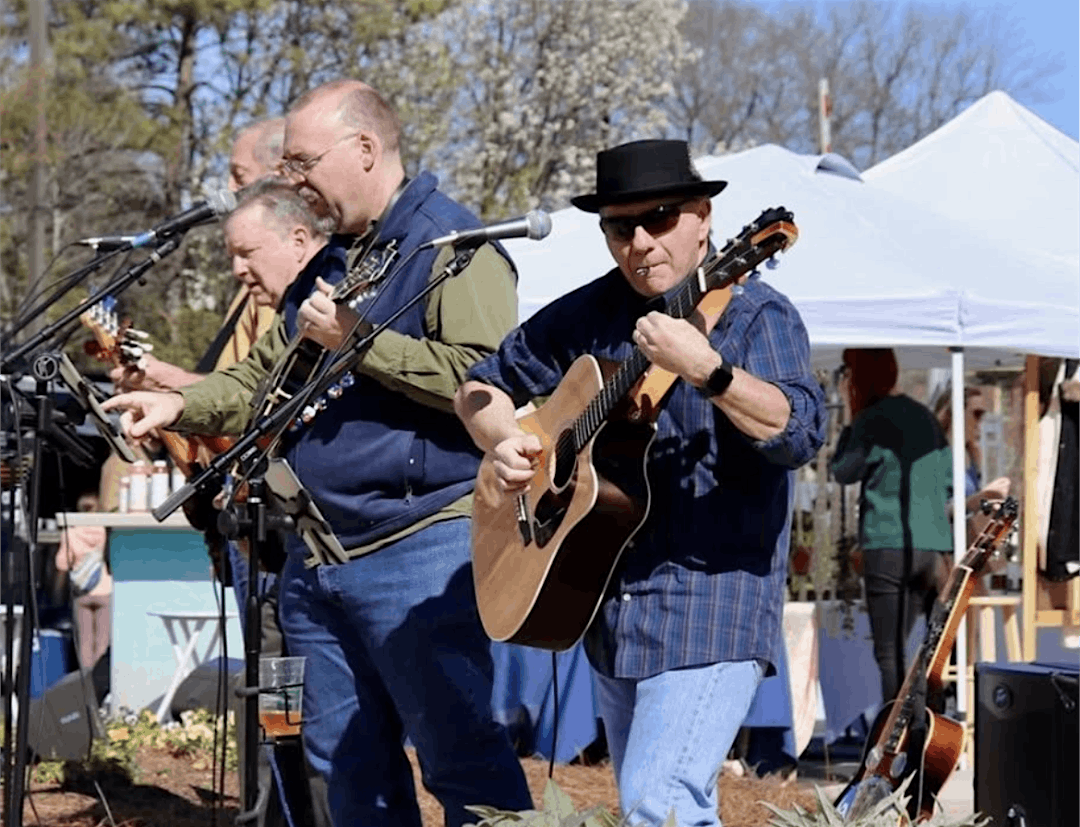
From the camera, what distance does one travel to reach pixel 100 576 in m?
11.3

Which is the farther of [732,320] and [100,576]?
[100,576]

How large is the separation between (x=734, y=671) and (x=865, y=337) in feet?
15.7

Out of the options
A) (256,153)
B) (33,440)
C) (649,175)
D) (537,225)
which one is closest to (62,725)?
(256,153)

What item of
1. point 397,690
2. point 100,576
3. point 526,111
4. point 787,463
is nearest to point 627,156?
point 787,463

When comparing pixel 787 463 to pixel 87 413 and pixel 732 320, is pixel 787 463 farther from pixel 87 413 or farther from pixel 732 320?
pixel 87 413

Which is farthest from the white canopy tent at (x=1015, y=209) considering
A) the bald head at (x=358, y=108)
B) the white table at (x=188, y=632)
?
the bald head at (x=358, y=108)

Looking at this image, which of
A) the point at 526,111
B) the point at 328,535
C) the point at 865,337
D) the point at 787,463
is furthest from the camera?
the point at 526,111

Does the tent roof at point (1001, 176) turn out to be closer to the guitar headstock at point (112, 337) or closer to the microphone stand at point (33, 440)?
the guitar headstock at point (112, 337)

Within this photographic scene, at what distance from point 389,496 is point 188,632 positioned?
5.70 meters

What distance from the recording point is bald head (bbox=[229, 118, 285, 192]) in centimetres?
626

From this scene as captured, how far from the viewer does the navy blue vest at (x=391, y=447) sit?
4.54 metres

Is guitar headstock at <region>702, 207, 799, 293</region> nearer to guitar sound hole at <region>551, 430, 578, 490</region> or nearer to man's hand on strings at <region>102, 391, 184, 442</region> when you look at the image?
guitar sound hole at <region>551, 430, 578, 490</region>

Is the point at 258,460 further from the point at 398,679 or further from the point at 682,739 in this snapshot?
the point at 682,739

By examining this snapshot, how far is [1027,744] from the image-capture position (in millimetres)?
4516
